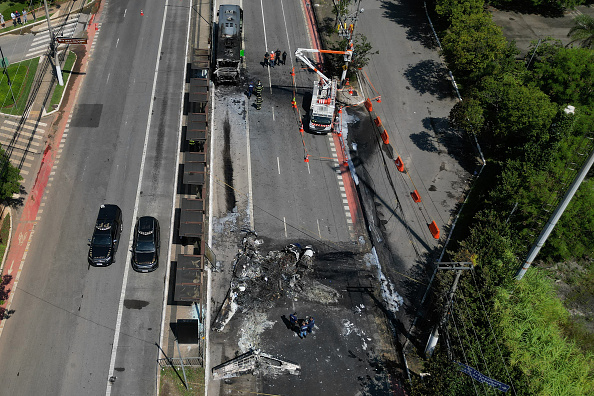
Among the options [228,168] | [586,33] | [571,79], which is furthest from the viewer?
[586,33]

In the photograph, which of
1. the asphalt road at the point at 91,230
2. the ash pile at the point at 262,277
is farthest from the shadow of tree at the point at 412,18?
the ash pile at the point at 262,277

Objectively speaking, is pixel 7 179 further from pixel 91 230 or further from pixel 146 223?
pixel 146 223

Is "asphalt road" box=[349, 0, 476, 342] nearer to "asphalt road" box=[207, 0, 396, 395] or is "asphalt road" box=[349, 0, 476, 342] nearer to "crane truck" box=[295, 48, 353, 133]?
"asphalt road" box=[207, 0, 396, 395]

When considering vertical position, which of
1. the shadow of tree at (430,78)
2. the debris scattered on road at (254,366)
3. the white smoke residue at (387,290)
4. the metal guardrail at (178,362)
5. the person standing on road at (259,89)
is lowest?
the metal guardrail at (178,362)

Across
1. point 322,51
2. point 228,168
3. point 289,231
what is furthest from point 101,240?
point 322,51

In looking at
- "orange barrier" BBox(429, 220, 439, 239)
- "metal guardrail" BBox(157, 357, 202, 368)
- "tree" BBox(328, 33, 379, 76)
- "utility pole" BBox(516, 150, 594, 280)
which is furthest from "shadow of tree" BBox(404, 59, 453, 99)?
"metal guardrail" BBox(157, 357, 202, 368)

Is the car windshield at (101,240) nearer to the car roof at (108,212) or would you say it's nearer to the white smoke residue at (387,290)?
the car roof at (108,212)
